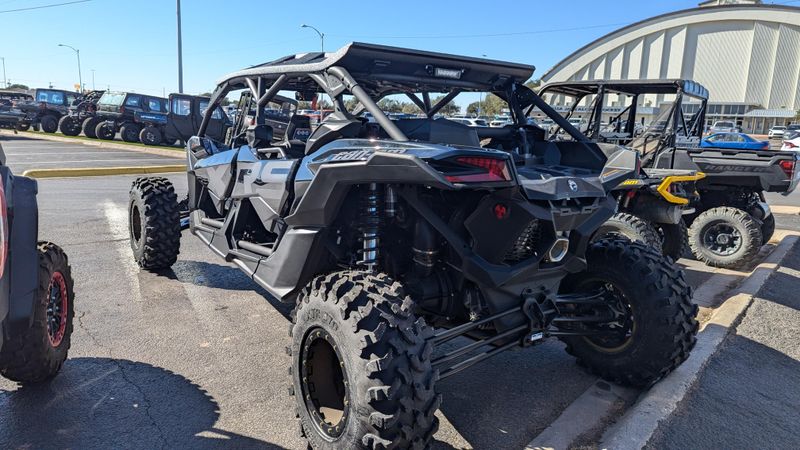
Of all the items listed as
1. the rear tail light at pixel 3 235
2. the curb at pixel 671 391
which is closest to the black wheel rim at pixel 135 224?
the rear tail light at pixel 3 235

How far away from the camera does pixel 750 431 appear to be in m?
3.16

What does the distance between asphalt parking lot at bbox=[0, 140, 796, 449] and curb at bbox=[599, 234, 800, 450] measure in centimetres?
43

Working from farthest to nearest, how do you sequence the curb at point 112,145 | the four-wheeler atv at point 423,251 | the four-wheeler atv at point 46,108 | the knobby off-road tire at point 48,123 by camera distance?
the knobby off-road tire at point 48,123
the four-wheeler atv at point 46,108
the curb at point 112,145
the four-wheeler atv at point 423,251

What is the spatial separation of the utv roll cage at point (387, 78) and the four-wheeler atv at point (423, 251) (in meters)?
0.01

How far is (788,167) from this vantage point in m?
7.04

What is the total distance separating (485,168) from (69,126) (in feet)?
A: 95.7

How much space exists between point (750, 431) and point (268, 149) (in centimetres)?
350

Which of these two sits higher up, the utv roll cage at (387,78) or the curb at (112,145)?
the utv roll cage at (387,78)

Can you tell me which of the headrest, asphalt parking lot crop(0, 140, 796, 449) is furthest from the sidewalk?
the headrest

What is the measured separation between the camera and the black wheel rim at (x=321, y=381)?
9.25 feet

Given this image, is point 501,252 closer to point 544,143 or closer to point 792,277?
point 544,143

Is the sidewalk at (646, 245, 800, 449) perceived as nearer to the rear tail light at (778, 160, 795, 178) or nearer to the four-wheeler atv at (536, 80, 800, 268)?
the four-wheeler atv at (536, 80, 800, 268)

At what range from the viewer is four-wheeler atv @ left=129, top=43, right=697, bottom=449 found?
2.54 metres

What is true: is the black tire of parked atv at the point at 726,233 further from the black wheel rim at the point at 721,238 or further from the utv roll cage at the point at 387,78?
the utv roll cage at the point at 387,78
